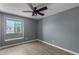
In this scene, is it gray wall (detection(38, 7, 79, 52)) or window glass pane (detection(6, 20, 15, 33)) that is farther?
gray wall (detection(38, 7, 79, 52))

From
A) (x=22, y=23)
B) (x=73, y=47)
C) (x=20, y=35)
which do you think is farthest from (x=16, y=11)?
(x=73, y=47)

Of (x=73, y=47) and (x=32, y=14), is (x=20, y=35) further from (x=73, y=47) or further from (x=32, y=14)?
(x=73, y=47)

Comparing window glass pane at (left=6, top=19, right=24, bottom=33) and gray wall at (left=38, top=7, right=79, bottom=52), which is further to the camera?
gray wall at (left=38, top=7, right=79, bottom=52)

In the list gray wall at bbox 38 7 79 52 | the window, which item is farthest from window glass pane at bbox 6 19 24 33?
gray wall at bbox 38 7 79 52

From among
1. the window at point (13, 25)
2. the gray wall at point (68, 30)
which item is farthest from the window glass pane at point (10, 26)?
the gray wall at point (68, 30)

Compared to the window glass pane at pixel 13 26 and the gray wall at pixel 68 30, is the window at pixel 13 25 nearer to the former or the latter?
the window glass pane at pixel 13 26

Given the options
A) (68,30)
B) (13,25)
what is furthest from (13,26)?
(68,30)

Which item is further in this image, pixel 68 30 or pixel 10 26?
pixel 68 30

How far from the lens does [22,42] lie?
115cm

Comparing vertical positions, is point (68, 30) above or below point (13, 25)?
below

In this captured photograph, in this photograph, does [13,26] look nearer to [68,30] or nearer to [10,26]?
[10,26]

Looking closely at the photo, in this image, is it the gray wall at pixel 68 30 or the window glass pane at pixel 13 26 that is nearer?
the window glass pane at pixel 13 26

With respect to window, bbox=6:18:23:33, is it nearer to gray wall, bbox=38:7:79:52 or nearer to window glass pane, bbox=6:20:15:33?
window glass pane, bbox=6:20:15:33
